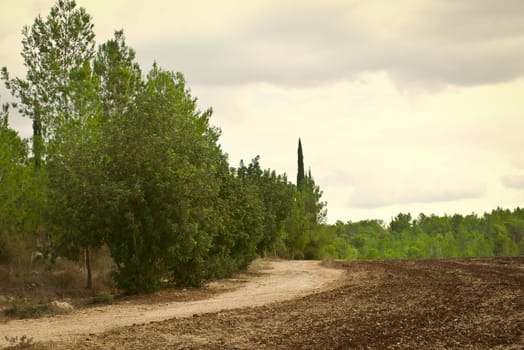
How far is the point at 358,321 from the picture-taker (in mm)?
14680

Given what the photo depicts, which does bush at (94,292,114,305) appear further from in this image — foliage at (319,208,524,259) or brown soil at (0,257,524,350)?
foliage at (319,208,524,259)

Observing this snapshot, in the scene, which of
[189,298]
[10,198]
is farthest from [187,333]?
[10,198]

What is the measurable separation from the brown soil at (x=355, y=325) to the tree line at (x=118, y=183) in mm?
5226

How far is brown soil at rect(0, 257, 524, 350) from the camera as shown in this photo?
1216 cm

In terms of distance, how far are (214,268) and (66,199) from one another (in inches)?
270

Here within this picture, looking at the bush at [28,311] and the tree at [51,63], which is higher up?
the tree at [51,63]

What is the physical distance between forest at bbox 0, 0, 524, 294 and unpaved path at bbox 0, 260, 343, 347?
97.9 inches

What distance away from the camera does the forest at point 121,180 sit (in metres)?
22.9

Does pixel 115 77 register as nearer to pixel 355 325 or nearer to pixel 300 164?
pixel 355 325

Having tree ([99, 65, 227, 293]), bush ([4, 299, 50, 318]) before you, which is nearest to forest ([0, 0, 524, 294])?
tree ([99, 65, 227, 293])

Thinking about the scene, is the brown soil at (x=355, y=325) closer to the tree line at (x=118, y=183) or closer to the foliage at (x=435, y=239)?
the tree line at (x=118, y=183)

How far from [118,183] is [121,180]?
0.90 m

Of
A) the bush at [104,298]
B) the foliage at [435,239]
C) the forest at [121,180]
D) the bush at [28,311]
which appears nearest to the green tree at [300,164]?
the foliage at [435,239]

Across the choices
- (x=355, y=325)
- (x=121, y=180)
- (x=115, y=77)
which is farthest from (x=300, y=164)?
(x=355, y=325)
